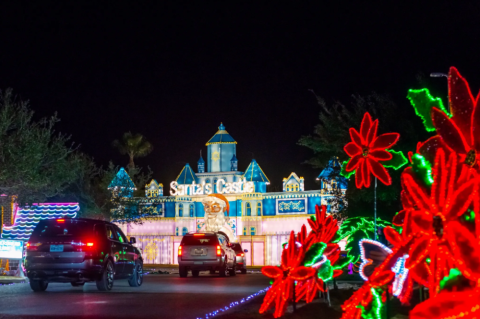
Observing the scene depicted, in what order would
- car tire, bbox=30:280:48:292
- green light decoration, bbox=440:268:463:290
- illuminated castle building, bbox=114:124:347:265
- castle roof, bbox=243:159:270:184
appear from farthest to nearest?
1. castle roof, bbox=243:159:270:184
2. illuminated castle building, bbox=114:124:347:265
3. car tire, bbox=30:280:48:292
4. green light decoration, bbox=440:268:463:290

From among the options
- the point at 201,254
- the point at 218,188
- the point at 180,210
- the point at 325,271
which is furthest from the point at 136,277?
the point at 180,210

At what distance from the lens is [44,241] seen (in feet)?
50.6

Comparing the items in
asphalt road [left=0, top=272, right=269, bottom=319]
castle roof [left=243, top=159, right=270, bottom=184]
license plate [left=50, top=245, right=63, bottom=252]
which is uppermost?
castle roof [left=243, top=159, right=270, bottom=184]

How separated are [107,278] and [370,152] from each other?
7.53 metres

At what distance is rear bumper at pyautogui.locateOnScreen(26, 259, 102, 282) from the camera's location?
15.2 meters

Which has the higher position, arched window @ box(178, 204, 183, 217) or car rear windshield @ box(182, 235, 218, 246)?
arched window @ box(178, 204, 183, 217)

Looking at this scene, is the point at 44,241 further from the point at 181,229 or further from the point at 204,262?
the point at 181,229

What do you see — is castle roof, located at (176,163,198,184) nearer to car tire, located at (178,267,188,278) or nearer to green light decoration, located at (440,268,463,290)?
car tire, located at (178,267,188,278)

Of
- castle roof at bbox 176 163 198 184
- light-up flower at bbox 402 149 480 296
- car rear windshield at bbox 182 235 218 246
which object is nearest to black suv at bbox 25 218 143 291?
car rear windshield at bbox 182 235 218 246

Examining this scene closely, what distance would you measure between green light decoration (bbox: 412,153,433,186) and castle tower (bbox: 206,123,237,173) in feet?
151

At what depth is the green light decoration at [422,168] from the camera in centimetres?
723

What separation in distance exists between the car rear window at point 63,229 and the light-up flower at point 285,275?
6016 millimetres

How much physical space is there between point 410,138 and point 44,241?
33.9 ft

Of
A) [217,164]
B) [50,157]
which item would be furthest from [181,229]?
[50,157]
